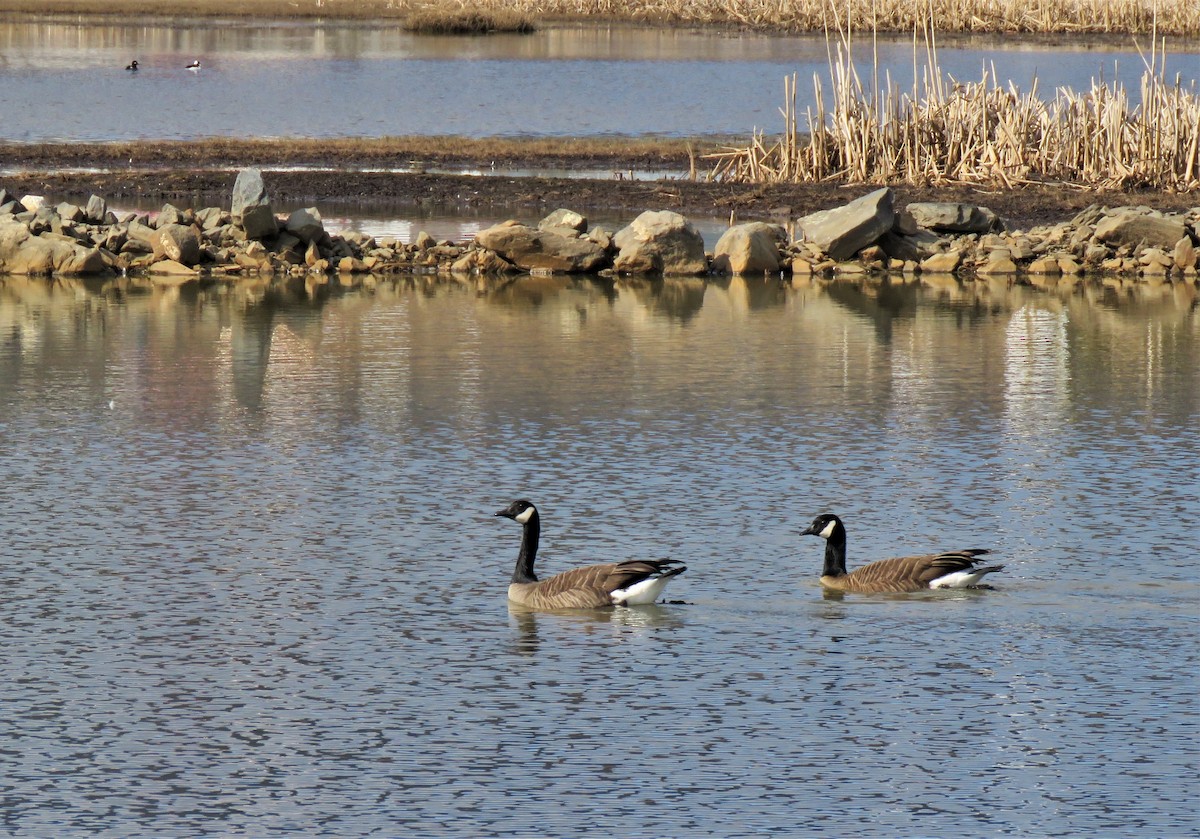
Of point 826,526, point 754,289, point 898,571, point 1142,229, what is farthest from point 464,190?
point 898,571

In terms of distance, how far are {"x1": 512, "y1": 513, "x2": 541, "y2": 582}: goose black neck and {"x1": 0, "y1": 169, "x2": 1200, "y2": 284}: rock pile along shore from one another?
54.2 ft

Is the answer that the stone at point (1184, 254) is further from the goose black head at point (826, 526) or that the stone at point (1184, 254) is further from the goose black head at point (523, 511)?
the goose black head at point (523, 511)

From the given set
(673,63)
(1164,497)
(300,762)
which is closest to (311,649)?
(300,762)

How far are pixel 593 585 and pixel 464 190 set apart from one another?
24777mm

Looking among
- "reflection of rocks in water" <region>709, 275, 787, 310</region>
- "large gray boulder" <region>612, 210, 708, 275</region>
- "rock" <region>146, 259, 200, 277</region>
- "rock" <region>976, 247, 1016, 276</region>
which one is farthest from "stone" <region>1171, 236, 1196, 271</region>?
"rock" <region>146, 259, 200, 277</region>

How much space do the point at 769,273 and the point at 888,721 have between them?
19.7 m

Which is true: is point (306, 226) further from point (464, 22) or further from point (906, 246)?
point (464, 22)

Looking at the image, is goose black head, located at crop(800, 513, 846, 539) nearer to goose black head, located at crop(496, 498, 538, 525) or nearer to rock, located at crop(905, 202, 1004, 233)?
goose black head, located at crop(496, 498, 538, 525)

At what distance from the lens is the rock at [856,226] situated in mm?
29547

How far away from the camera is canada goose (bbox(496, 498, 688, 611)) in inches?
485

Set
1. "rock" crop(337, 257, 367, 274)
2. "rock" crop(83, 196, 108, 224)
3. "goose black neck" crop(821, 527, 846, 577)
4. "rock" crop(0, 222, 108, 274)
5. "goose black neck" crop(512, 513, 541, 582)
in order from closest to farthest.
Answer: "goose black neck" crop(512, 513, 541, 582)
"goose black neck" crop(821, 527, 846, 577)
"rock" crop(0, 222, 108, 274)
"rock" crop(337, 257, 367, 274)
"rock" crop(83, 196, 108, 224)

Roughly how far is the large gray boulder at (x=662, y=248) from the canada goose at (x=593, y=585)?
660 inches

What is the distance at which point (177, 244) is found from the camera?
95.2 ft

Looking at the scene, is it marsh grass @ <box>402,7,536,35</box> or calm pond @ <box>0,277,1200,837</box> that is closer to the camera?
calm pond @ <box>0,277,1200,837</box>
